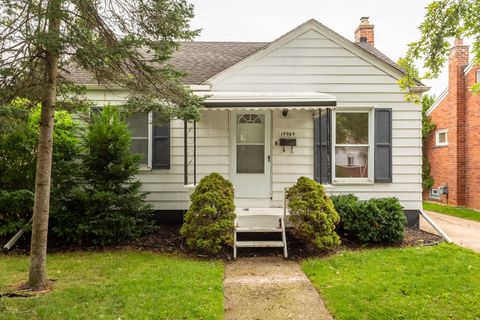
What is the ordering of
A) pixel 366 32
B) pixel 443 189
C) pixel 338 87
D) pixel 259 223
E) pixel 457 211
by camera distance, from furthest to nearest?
1. pixel 443 189
2. pixel 457 211
3. pixel 366 32
4. pixel 338 87
5. pixel 259 223

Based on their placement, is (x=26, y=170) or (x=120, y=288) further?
(x=26, y=170)

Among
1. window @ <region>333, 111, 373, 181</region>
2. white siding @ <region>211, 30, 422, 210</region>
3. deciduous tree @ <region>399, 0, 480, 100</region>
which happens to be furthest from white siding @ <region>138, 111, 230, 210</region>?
deciduous tree @ <region>399, 0, 480, 100</region>

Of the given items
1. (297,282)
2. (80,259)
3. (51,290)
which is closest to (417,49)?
(297,282)

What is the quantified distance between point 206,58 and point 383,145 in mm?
5249

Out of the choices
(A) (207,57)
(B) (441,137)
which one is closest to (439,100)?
(B) (441,137)

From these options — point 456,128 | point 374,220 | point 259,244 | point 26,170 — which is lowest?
point 259,244

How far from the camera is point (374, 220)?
21.2 ft

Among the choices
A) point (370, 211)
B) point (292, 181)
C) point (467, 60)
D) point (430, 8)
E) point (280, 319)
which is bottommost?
point (280, 319)

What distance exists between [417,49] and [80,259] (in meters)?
5.98

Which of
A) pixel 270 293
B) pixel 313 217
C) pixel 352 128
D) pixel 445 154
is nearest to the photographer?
pixel 270 293

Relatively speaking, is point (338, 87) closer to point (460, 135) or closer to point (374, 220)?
point (374, 220)

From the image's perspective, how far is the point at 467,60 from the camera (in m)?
13.6

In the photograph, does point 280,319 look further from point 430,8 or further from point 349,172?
point 349,172

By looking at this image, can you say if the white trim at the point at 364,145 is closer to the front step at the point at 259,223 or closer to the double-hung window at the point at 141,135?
the front step at the point at 259,223
